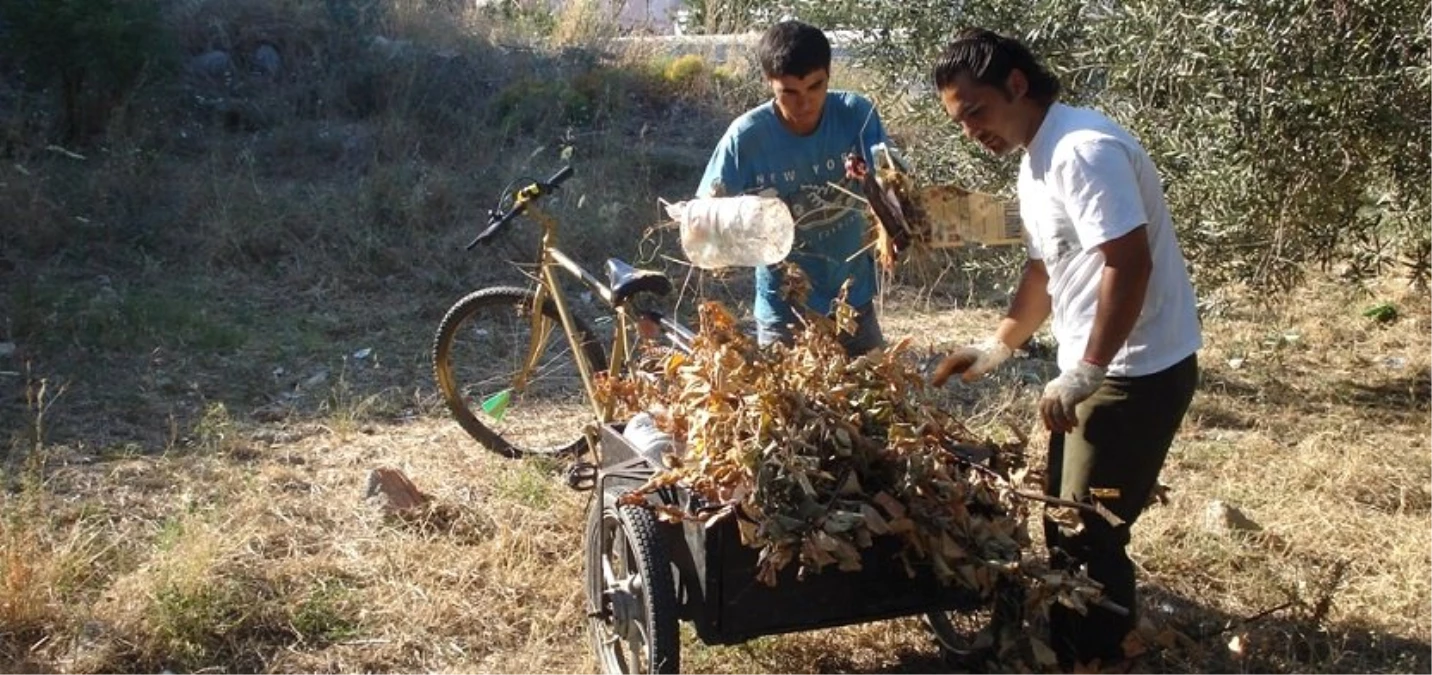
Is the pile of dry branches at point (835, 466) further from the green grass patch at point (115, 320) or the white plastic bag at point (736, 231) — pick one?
the green grass patch at point (115, 320)

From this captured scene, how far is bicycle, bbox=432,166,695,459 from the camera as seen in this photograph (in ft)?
14.4

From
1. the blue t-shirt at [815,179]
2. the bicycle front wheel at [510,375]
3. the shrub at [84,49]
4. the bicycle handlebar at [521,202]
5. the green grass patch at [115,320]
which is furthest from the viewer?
the shrub at [84,49]

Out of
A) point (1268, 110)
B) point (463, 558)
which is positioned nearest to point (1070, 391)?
point (1268, 110)

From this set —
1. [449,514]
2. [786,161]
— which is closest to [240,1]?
[449,514]

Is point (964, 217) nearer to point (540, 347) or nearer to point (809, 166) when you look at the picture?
point (809, 166)

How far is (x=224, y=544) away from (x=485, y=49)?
743 centimetres

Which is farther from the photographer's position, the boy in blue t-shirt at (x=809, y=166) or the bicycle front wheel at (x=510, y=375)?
the bicycle front wheel at (x=510, y=375)

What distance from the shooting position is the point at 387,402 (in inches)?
241

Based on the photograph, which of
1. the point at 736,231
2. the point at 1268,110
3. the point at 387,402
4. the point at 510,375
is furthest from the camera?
the point at 510,375

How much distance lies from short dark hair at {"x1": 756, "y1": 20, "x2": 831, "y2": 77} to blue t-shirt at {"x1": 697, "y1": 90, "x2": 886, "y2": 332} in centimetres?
20

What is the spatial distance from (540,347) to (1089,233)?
2.80m

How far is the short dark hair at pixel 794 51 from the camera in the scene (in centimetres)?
390

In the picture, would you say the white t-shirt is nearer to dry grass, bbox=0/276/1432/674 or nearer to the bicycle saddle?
dry grass, bbox=0/276/1432/674

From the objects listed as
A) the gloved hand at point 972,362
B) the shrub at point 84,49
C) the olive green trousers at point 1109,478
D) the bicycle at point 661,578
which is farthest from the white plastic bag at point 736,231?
the shrub at point 84,49
